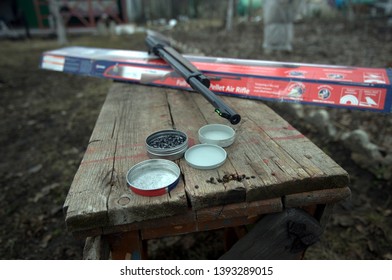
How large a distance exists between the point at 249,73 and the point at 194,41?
21.8ft

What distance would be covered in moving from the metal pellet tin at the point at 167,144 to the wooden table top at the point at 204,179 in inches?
1.6

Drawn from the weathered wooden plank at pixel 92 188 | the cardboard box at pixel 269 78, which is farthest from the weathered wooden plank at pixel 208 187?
the cardboard box at pixel 269 78

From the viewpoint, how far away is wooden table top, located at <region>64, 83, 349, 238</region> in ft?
3.38

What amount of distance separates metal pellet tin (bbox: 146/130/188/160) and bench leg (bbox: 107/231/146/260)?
33cm

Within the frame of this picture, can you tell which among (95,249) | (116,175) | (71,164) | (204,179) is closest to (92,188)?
(116,175)

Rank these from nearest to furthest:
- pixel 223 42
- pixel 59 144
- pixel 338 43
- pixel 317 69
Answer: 1. pixel 317 69
2. pixel 59 144
3. pixel 338 43
4. pixel 223 42

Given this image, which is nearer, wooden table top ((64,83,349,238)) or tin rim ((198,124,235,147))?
wooden table top ((64,83,349,238))

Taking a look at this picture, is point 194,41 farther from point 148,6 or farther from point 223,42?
point 148,6

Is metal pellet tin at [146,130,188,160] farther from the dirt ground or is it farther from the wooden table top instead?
the dirt ground

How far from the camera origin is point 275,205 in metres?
1.14

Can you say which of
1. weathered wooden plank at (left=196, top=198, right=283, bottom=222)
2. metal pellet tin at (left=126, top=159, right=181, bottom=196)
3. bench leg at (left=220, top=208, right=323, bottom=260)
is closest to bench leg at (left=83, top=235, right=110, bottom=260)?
metal pellet tin at (left=126, top=159, right=181, bottom=196)

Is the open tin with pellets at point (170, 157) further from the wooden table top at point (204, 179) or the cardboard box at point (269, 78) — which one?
the cardboard box at point (269, 78)

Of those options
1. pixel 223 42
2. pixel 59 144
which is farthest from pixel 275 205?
pixel 223 42

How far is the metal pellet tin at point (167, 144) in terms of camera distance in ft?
4.13
